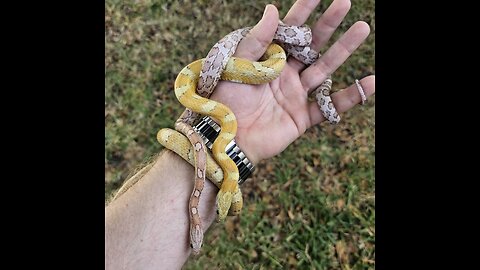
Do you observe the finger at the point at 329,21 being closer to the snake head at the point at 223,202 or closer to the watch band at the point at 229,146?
the watch band at the point at 229,146

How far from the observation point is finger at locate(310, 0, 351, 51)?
380 centimetres

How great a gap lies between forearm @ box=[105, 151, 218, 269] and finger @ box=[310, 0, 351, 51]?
5.01 feet

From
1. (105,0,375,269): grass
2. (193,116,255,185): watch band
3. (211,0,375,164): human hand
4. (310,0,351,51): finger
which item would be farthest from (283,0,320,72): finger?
(105,0,375,269): grass

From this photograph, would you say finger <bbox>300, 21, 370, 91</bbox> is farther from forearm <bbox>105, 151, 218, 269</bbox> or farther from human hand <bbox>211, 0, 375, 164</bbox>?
forearm <bbox>105, 151, 218, 269</bbox>

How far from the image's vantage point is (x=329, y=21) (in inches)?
152

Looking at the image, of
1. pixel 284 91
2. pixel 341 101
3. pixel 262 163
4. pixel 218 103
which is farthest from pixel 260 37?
pixel 262 163

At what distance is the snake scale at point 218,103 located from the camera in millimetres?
3201

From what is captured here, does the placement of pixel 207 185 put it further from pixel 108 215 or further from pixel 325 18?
pixel 325 18

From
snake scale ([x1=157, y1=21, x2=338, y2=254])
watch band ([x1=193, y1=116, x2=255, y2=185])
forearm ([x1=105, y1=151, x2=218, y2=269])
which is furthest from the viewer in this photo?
watch band ([x1=193, y1=116, x2=255, y2=185])

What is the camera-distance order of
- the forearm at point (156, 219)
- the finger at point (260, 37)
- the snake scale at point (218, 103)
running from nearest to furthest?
1. the forearm at point (156, 219)
2. the snake scale at point (218, 103)
3. the finger at point (260, 37)

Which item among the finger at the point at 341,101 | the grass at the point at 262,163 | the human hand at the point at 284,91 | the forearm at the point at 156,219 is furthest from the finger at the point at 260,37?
the grass at the point at 262,163

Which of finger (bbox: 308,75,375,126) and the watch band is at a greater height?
the watch band

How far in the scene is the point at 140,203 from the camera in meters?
3.15

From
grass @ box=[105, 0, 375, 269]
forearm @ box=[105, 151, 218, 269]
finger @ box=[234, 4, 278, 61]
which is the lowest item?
grass @ box=[105, 0, 375, 269]
